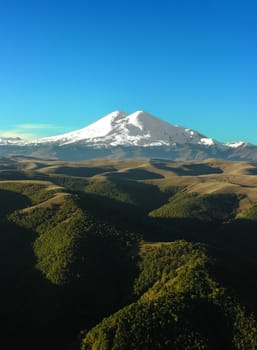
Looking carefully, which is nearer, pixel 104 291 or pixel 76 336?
pixel 76 336

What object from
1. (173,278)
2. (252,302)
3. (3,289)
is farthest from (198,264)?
(3,289)

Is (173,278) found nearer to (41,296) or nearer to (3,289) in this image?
(41,296)

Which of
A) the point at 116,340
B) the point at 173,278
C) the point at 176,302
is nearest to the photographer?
the point at 116,340

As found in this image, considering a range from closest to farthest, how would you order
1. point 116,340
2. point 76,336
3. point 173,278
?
point 116,340 < point 76,336 < point 173,278

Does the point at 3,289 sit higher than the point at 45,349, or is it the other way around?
the point at 3,289

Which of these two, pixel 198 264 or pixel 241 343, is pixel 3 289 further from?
pixel 241 343

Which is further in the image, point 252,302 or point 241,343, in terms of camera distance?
point 252,302

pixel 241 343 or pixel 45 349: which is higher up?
pixel 241 343

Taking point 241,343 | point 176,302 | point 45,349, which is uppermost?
point 176,302

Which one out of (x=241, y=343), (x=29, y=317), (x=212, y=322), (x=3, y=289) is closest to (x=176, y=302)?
(x=212, y=322)
